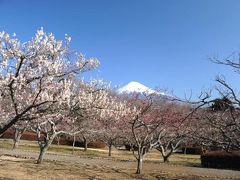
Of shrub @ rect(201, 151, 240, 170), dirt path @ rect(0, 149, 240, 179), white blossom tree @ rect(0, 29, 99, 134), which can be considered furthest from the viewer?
shrub @ rect(201, 151, 240, 170)

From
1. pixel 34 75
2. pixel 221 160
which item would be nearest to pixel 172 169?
pixel 221 160

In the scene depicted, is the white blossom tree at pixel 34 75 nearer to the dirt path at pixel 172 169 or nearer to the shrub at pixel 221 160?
the dirt path at pixel 172 169

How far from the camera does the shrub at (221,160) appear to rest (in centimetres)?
3331

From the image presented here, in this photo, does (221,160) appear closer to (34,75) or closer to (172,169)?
(172,169)

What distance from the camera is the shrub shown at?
33312 millimetres

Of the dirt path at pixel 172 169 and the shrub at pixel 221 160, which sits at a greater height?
the shrub at pixel 221 160

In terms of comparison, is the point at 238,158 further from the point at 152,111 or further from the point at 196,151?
the point at 196,151

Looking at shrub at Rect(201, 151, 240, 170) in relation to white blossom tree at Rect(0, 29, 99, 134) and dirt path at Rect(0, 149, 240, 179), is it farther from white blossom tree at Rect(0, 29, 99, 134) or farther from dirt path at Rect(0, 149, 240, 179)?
white blossom tree at Rect(0, 29, 99, 134)

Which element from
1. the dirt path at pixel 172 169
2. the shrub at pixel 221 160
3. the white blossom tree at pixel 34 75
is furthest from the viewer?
the shrub at pixel 221 160

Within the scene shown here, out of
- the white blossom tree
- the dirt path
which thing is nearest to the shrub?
the dirt path

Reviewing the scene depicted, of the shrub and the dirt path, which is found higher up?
the shrub

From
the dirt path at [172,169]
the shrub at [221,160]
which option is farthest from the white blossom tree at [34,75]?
the shrub at [221,160]

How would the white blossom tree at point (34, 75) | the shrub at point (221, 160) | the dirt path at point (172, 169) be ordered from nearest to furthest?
the white blossom tree at point (34, 75), the dirt path at point (172, 169), the shrub at point (221, 160)

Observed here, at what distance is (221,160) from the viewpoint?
1332 inches
